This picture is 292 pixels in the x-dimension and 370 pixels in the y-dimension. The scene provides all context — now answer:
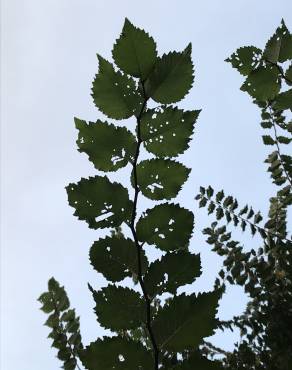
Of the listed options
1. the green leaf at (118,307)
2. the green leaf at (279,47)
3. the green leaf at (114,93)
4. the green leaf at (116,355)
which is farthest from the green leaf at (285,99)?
the green leaf at (116,355)

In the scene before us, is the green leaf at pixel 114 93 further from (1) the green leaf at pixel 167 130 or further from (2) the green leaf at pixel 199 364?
(2) the green leaf at pixel 199 364

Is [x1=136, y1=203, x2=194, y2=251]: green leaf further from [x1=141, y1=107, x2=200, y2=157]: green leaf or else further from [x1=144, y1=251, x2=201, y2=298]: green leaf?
[x1=141, y1=107, x2=200, y2=157]: green leaf

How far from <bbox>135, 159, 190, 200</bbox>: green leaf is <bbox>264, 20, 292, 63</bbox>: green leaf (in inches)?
27.7

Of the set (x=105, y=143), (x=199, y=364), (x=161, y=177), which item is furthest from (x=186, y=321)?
(x=105, y=143)

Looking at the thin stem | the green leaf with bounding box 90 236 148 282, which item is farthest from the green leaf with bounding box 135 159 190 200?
the green leaf with bounding box 90 236 148 282

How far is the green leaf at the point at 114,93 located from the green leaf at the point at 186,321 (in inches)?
24.5

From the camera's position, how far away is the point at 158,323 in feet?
4.27

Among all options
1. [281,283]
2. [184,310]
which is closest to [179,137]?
[184,310]

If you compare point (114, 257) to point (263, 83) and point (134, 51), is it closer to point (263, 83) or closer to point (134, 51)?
point (134, 51)

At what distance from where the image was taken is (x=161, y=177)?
4.57 feet

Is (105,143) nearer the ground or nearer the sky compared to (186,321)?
nearer the sky

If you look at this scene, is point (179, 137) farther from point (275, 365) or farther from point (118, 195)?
point (275, 365)

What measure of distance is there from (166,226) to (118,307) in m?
0.29

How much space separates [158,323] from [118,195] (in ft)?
1.35
